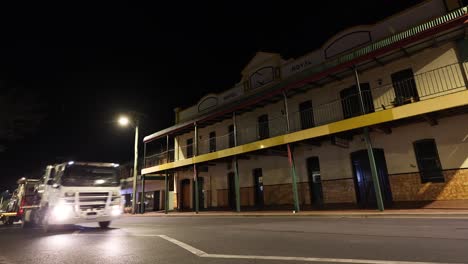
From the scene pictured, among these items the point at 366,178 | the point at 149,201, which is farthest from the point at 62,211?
the point at 149,201

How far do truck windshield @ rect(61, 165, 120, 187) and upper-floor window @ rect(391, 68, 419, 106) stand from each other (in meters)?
12.8

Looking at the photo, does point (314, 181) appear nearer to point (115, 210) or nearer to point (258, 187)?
point (258, 187)

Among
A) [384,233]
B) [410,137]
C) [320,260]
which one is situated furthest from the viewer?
[410,137]

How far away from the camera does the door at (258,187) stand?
696 inches

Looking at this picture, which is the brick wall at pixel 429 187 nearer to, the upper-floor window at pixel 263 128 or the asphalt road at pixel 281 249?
the asphalt road at pixel 281 249

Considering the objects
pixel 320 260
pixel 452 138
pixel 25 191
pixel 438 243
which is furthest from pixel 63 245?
pixel 452 138

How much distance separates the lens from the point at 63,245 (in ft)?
20.2

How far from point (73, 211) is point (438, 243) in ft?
31.7

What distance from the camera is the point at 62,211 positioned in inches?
326

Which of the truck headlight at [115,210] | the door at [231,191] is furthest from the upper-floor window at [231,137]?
the truck headlight at [115,210]

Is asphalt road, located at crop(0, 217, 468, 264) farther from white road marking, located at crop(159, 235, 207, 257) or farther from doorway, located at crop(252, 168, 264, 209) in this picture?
doorway, located at crop(252, 168, 264, 209)

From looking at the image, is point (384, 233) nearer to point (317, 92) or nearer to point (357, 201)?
point (357, 201)

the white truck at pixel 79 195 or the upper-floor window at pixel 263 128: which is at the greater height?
the upper-floor window at pixel 263 128

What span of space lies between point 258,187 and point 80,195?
11.6m
